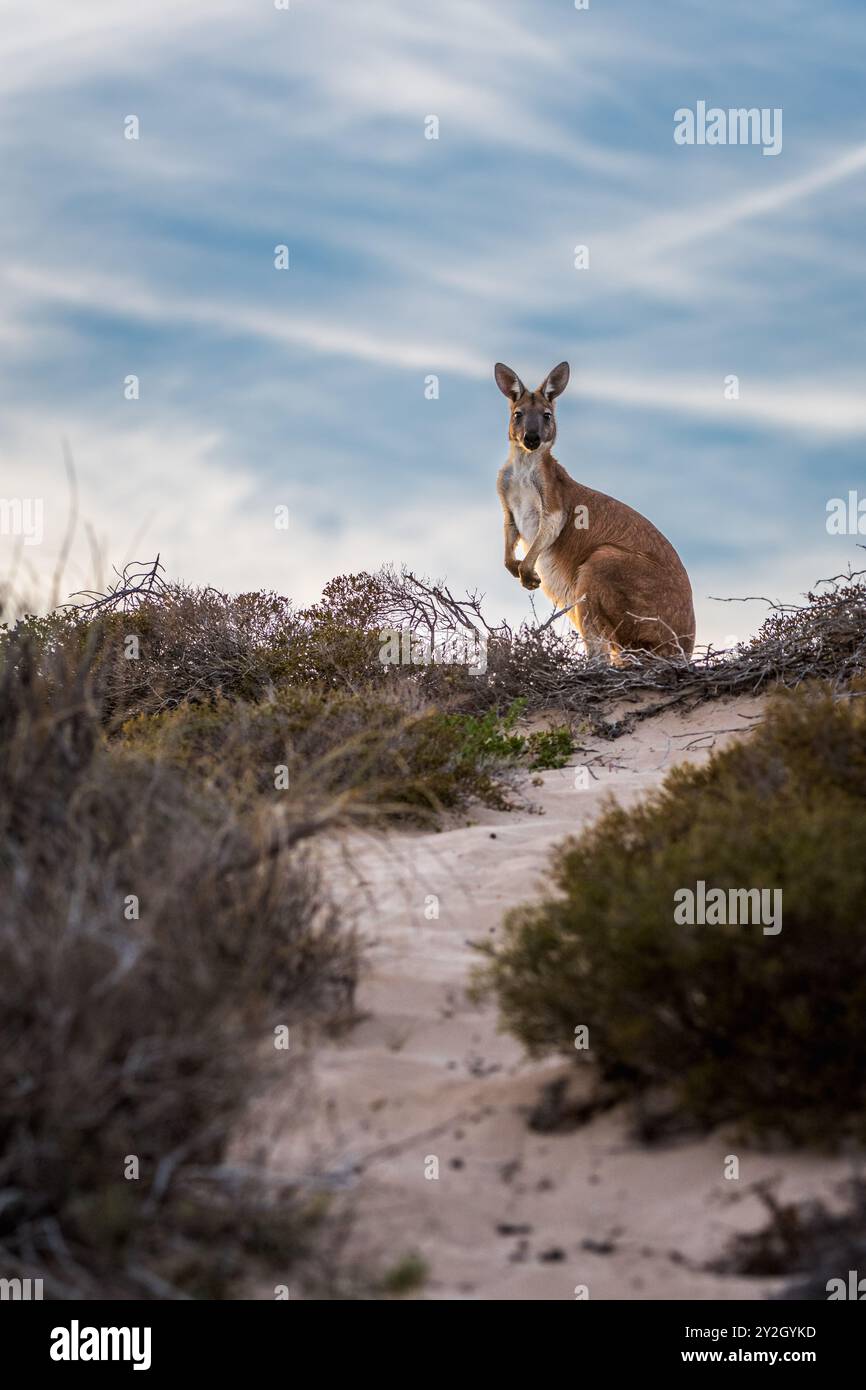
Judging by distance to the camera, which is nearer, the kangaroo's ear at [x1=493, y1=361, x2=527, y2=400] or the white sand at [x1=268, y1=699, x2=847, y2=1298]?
the white sand at [x1=268, y1=699, x2=847, y2=1298]

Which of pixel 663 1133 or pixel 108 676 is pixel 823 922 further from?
pixel 108 676

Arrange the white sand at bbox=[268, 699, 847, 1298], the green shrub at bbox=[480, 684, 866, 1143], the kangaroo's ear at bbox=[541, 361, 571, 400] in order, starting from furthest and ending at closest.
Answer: the kangaroo's ear at bbox=[541, 361, 571, 400]
the green shrub at bbox=[480, 684, 866, 1143]
the white sand at bbox=[268, 699, 847, 1298]

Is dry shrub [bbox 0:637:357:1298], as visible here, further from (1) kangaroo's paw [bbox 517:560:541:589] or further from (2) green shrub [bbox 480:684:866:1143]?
(1) kangaroo's paw [bbox 517:560:541:589]

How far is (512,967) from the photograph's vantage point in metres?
4.63

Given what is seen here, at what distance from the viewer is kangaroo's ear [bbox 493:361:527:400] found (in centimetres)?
1385

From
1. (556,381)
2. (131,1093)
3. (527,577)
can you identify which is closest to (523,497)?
(527,577)

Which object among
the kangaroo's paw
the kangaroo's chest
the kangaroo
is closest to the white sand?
the kangaroo

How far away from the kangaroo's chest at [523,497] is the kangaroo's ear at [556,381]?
0.79m

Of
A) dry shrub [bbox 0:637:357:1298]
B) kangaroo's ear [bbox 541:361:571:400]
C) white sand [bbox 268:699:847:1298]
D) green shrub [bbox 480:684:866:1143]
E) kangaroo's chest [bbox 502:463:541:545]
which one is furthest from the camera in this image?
kangaroo's chest [bbox 502:463:541:545]

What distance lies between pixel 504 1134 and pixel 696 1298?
1023 mm

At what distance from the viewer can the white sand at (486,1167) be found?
11.6 ft

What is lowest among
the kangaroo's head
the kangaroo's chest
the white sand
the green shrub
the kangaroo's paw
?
the white sand

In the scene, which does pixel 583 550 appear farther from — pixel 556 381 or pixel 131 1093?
pixel 131 1093

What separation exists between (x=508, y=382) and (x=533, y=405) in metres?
0.38
